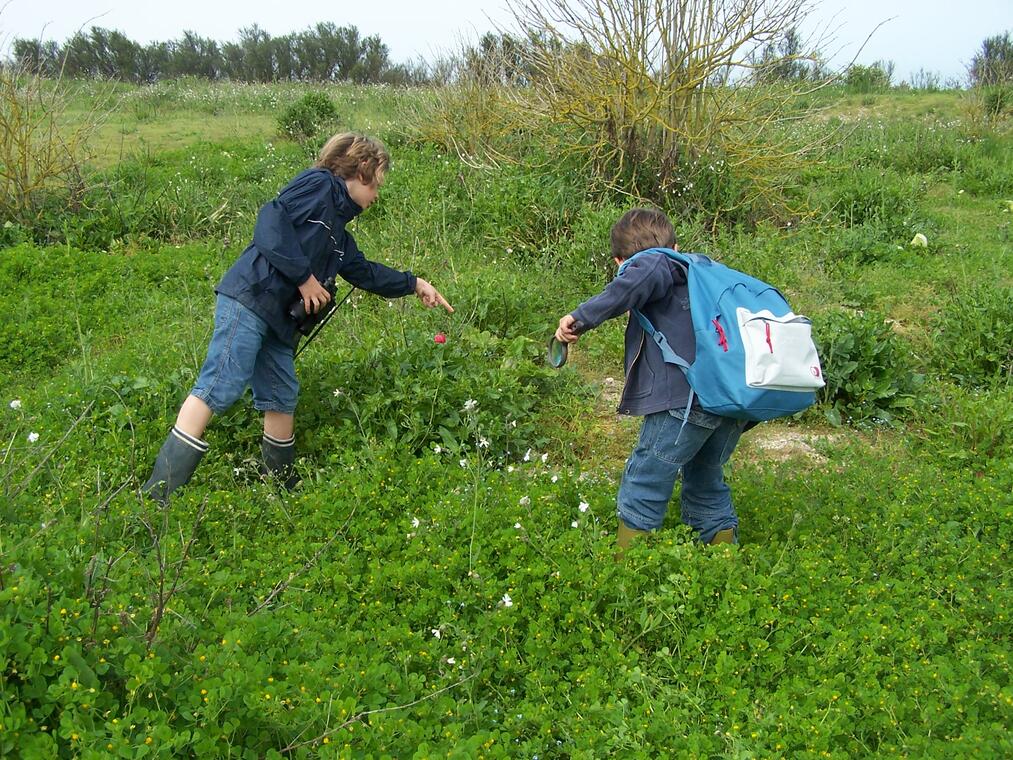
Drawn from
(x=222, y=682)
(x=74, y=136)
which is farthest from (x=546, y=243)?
(x=222, y=682)

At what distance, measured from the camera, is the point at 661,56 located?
26.1 ft

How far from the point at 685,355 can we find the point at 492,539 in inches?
43.6

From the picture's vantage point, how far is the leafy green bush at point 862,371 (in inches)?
205

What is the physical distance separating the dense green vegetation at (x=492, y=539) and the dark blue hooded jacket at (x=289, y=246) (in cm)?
86

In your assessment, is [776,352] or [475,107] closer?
[776,352]

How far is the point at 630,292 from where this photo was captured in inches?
126

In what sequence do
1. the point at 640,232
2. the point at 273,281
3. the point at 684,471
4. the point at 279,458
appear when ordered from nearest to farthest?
1. the point at 640,232
2. the point at 684,471
3. the point at 273,281
4. the point at 279,458

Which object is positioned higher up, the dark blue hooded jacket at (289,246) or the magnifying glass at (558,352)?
the dark blue hooded jacket at (289,246)

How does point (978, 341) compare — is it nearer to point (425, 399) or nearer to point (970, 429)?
point (970, 429)

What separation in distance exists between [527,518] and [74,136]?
7389 millimetres

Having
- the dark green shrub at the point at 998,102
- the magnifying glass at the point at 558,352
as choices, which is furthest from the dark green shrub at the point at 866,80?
the magnifying glass at the point at 558,352

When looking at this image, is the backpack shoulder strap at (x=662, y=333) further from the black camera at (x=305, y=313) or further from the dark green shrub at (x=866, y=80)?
the dark green shrub at (x=866, y=80)

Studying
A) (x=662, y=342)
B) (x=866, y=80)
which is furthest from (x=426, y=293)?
(x=866, y=80)

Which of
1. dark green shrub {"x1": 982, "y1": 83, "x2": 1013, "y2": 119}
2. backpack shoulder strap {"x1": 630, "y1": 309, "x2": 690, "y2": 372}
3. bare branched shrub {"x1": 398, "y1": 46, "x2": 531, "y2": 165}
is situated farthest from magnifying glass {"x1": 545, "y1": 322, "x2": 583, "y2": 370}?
dark green shrub {"x1": 982, "y1": 83, "x2": 1013, "y2": 119}
